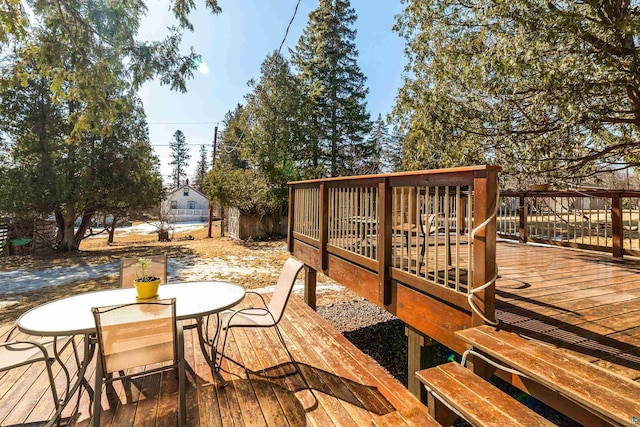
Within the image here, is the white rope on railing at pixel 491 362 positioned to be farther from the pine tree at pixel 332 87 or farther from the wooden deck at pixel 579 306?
the pine tree at pixel 332 87

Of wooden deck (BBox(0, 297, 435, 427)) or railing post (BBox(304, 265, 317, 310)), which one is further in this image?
railing post (BBox(304, 265, 317, 310))

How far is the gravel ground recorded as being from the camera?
14.3 feet

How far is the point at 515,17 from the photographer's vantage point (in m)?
4.28

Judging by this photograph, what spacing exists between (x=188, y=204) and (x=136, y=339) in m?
35.7

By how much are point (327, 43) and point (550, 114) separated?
12477 millimetres

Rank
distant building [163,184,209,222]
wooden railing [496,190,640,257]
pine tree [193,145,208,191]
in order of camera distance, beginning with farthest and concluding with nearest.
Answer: pine tree [193,145,208,191], distant building [163,184,209,222], wooden railing [496,190,640,257]

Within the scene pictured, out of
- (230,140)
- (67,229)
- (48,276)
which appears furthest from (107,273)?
(230,140)

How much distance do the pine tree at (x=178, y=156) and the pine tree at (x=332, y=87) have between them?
34239 mm

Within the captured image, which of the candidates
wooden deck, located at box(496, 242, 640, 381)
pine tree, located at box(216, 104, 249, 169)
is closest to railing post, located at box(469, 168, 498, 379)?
wooden deck, located at box(496, 242, 640, 381)

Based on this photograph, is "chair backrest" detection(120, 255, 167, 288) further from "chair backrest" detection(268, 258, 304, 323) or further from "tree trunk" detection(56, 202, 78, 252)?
"tree trunk" detection(56, 202, 78, 252)

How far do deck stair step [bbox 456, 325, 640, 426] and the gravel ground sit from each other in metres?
2.83

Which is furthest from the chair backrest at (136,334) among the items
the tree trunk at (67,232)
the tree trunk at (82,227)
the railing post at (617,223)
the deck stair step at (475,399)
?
the tree trunk at (82,227)

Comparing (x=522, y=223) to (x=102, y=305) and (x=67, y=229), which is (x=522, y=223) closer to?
(x=102, y=305)

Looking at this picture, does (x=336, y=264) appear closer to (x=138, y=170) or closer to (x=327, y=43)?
(x=138, y=170)
